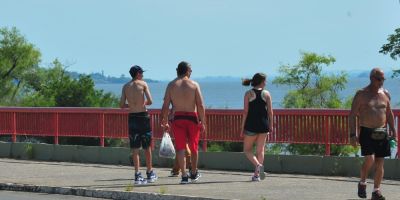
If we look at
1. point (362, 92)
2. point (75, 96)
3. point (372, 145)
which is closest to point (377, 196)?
point (372, 145)

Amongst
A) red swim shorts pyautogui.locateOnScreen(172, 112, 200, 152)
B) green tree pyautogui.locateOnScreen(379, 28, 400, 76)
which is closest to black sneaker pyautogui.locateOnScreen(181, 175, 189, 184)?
red swim shorts pyautogui.locateOnScreen(172, 112, 200, 152)

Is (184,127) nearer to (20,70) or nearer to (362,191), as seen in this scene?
(362,191)

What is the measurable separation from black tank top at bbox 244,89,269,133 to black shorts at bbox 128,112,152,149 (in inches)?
62.5

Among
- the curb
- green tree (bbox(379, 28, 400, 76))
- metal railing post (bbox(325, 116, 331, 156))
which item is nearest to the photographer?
the curb

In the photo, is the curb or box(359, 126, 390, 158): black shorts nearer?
box(359, 126, 390, 158): black shorts

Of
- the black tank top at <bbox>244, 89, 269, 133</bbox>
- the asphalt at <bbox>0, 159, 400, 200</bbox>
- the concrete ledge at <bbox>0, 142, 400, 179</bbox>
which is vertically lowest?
the asphalt at <bbox>0, 159, 400, 200</bbox>

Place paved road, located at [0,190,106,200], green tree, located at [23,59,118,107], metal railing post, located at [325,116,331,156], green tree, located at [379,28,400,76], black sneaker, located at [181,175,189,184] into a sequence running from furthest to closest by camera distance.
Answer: green tree, located at [23,59,118,107], green tree, located at [379,28,400,76], metal railing post, located at [325,116,331,156], black sneaker, located at [181,175,189,184], paved road, located at [0,190,106,200]

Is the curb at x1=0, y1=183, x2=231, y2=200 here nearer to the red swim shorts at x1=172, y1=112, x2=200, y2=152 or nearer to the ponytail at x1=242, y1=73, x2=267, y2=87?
the red swim shorts at x1=172, y1=112, x2=200, y2=152

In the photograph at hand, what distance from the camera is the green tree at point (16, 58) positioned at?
58.3 metres

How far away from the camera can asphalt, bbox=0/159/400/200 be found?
Answer: 1225cm

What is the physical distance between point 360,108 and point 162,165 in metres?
6.40

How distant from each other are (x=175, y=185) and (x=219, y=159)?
3040mm

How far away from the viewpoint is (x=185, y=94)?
13266mm

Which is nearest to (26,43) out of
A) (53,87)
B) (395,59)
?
(53,87)
